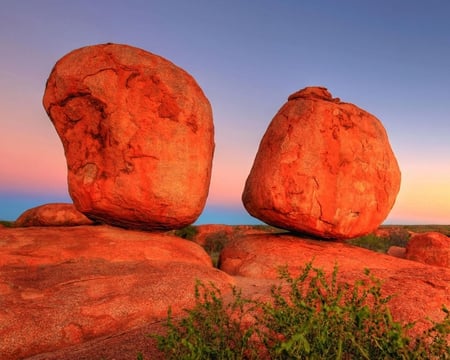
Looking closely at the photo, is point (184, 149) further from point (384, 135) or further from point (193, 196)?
point (384, 135)

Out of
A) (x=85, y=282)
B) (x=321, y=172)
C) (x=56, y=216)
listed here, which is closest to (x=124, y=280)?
(x=85, y=282)

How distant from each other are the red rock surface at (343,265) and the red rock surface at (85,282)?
1175mm

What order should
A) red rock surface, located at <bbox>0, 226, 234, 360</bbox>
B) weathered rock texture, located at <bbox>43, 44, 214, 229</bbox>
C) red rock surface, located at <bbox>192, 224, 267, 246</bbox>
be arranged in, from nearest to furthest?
red rock surface, located at <bbox>0, 226, 234, 360</bbox> < weathered rock texture, located at <bbox>43, 44, 214, 229</bbox> < red rock surface, located at <bbox>192, 224, 267, 246</bbox>

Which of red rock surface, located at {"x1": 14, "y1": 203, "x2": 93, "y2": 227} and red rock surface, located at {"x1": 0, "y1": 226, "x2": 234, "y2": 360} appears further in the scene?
red rock surface, located at {"x1": 14, "y1": 203, "x2": 93, "y2": 227}

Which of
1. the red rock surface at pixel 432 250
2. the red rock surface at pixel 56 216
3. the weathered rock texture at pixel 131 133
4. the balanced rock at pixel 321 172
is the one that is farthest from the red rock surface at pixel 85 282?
the red rock surface at pixel 432 250

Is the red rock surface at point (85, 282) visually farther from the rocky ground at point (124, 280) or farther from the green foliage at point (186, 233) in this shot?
the green foliage at point (186, 233)

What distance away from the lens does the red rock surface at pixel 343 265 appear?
286 inches

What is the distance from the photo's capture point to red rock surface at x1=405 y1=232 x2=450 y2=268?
13.7 meters

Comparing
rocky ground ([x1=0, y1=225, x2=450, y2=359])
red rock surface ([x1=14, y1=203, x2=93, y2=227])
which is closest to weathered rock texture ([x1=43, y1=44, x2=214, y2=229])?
rocky ground ([x1=0, y1=225, x2=450, y2=359])

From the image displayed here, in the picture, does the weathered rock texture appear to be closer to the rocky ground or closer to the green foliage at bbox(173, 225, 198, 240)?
the rocky ground

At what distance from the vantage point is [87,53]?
8945 millimetres

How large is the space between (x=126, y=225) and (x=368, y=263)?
6.36m

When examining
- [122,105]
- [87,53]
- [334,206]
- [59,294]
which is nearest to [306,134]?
[334,206]

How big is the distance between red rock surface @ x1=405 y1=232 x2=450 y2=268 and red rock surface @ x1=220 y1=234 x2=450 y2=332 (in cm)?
503
